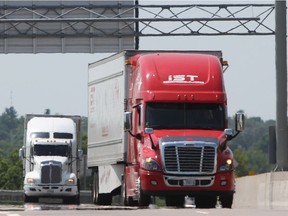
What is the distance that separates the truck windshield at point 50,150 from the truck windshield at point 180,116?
17.6m

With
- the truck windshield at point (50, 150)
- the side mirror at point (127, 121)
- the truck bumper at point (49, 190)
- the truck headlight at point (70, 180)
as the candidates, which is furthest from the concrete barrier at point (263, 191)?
the truck bumper at point (49, 190)

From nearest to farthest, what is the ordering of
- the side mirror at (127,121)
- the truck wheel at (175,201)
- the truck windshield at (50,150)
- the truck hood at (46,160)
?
the side mirror at (127,121)
the truck wheel at (175,201)
the truck windshield at (50,150)
the truck hood at (46,160)

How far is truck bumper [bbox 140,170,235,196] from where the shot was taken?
33.1 metres

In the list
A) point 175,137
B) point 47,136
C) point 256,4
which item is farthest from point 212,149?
point 256,4

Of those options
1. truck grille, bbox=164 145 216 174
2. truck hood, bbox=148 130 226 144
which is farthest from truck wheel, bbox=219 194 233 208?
truck hood, bbox=148 130 226 144

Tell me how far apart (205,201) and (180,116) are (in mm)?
2706

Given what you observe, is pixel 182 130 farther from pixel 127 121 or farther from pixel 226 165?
pixel 127 121

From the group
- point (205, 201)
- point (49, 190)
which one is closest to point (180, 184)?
point (205, 201)

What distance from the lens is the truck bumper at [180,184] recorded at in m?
33.1

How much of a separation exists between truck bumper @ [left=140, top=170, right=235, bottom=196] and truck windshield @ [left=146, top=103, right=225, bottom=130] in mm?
1183

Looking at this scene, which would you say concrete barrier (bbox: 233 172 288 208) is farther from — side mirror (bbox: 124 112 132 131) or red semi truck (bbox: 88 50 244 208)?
side mirror (bbox: 124 112 132 131)

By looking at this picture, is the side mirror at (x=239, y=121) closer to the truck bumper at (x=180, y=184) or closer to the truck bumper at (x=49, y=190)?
the truck bumper at (x=180, y=184)

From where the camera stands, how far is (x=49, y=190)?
173 feet

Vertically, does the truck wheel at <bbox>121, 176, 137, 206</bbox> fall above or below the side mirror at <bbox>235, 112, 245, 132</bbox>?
below
